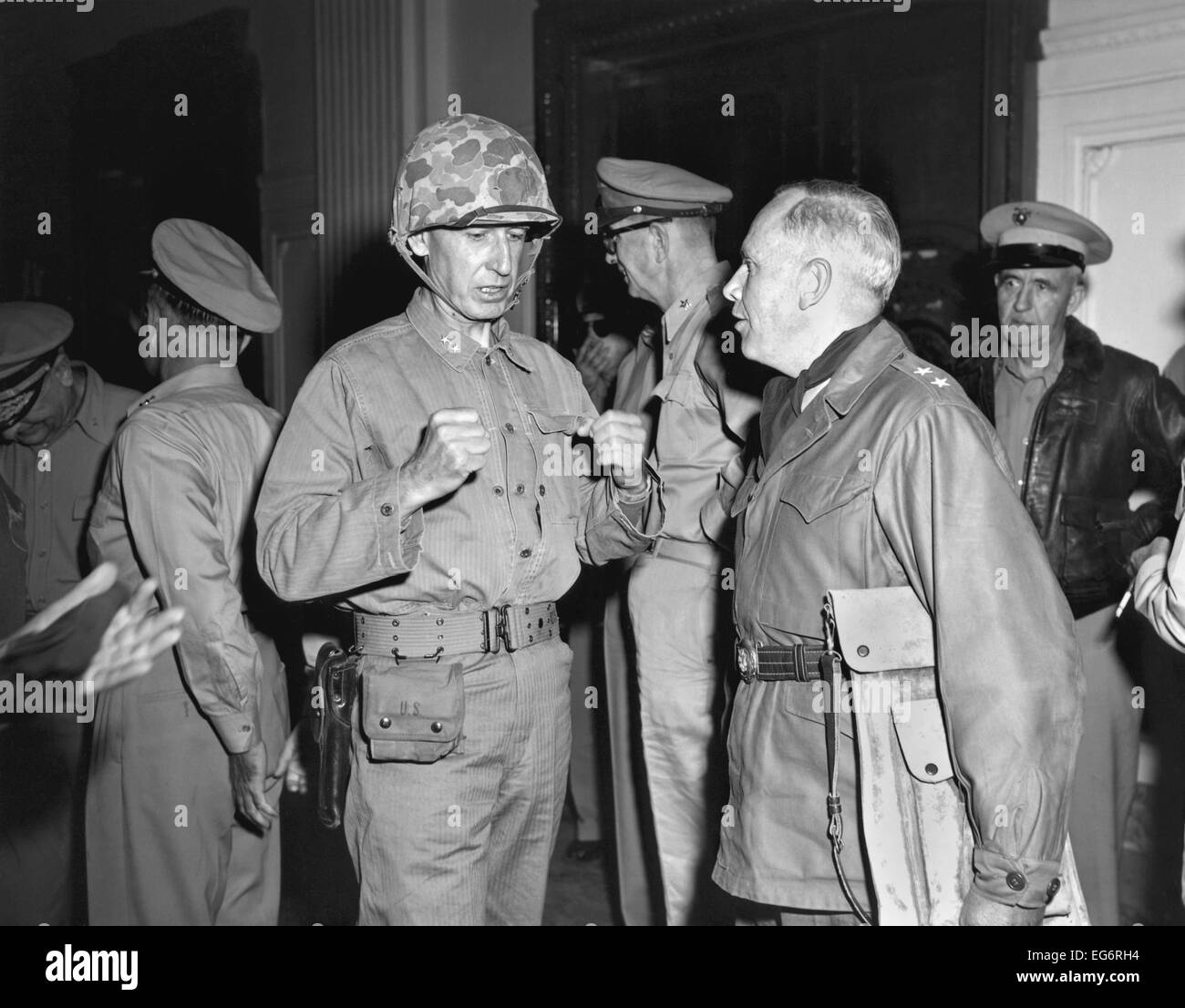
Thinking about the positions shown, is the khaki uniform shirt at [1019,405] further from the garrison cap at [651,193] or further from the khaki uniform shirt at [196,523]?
the khaki uniform shirt at [196,523]

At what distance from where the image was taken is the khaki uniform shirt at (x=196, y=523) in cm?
241

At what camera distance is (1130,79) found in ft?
12.5

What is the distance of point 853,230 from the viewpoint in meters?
1.94

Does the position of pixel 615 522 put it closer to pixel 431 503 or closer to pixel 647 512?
pixel 647 512

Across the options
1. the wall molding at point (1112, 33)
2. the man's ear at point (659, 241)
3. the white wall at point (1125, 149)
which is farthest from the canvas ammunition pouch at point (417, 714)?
the wall molding at point (1112, 33)

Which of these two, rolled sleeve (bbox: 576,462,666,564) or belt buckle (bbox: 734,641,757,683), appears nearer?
belt buckle (bbox: 734,641,757,683)

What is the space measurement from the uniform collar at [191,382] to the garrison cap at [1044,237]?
2.26m

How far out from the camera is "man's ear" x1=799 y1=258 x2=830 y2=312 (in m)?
1.96

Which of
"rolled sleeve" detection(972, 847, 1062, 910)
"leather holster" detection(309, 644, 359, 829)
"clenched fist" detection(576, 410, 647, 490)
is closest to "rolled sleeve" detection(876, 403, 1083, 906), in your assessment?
"rolled sleeve" detection(972, 847, 1062, 910)

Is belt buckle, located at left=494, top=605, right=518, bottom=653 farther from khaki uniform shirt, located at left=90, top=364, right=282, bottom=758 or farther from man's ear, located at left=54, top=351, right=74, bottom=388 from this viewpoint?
man's ear, located at left=54, top=351, right=74, bottom=388

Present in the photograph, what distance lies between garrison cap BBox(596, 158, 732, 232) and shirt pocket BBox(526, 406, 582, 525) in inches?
49.3

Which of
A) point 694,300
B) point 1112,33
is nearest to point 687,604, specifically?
point 694,300
